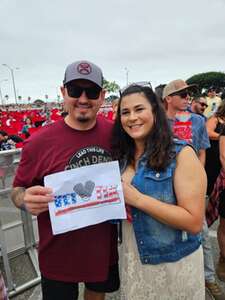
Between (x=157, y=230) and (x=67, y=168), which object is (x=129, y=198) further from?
(x=67, y=168)

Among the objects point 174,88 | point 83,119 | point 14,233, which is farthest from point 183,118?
point 14,233

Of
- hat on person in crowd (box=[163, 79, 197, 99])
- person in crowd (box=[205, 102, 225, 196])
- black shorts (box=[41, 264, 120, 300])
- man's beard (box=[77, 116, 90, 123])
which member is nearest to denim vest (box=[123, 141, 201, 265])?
man's beard (box=[77, 116, 90, 123])

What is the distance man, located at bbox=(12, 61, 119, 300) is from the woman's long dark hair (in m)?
0.10

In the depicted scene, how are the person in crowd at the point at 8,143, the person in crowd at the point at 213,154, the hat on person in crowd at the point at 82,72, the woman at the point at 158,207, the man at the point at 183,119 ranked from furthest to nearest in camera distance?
the person in crowd at the point at 8,143, the person in crowd at the point at 213,154, the man at the point at 183,119, the hat on person in crowd at the point at 82,72, the woman at the point at 158,207

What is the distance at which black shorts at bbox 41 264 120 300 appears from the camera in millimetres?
1927

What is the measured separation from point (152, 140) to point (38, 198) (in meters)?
0.69

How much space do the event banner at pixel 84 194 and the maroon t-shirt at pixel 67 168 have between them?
0.76 ft

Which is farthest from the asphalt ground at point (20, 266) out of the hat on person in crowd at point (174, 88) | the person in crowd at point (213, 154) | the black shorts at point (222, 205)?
the hat on person in crowd at point (174, 88)

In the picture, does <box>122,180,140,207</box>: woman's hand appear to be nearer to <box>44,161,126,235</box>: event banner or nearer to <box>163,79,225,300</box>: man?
<box>44,161,126,235</box>: event banner

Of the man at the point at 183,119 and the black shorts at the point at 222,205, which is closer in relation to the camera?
the black shorts at the point at 222,205

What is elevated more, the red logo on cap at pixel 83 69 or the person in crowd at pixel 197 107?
the red logo on cap at pixel 83 69

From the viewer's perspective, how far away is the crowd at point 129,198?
1.49m

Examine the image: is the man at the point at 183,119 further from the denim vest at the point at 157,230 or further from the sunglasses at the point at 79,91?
the denim vest at the point at 157,230

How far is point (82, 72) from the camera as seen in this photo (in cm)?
177
